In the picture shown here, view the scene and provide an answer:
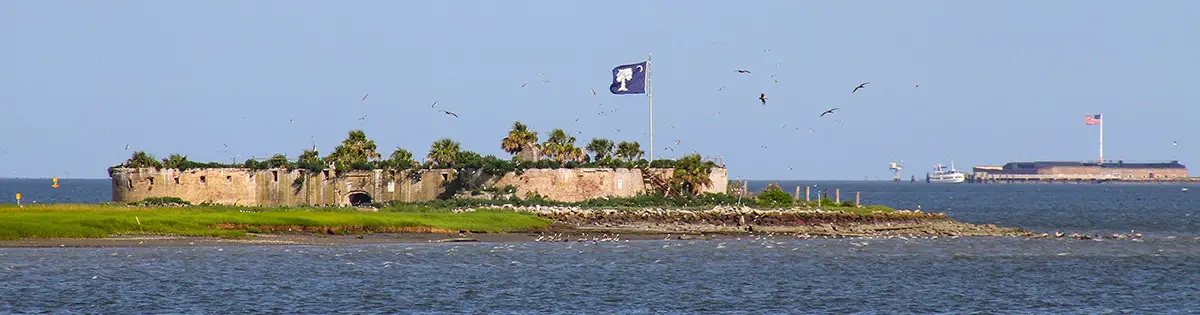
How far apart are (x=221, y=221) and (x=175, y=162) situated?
65.9ft

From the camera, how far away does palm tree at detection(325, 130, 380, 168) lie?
77250 millimetres

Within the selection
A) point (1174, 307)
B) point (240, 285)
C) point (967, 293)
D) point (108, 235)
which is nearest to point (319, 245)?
point (108, 235)

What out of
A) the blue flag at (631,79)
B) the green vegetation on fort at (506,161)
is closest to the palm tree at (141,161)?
the green vegetation on fort at (506,161)

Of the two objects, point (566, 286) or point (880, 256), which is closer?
point (566, 286)

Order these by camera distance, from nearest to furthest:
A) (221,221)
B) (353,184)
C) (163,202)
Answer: (221,221)
(163,202)
(353,184)

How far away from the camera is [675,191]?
7650 cm

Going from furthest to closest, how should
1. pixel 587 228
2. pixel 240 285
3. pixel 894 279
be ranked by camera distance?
pixel 587 228
pixel 894 279
pixel 240 285

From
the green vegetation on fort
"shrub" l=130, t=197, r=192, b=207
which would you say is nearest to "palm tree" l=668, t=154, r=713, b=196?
the green vegetation on fort

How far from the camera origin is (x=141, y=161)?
2894 inches

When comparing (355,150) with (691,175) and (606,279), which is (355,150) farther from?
(606,279)

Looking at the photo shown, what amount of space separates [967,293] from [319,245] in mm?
22246

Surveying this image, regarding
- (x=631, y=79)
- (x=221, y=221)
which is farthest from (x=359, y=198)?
(x=221, y=221)

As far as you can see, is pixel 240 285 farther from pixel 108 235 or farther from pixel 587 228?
pixel 587 228

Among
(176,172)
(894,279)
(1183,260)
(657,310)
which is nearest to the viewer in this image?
(657,310)
